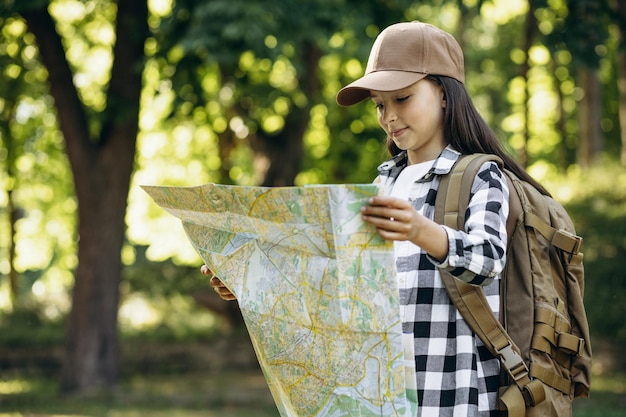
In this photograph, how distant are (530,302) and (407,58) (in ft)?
2.51

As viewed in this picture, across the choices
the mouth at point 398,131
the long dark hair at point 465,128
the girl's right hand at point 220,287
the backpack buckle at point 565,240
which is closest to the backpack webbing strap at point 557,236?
the backpack buckle at point 565,240

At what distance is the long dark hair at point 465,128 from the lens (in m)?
2.71

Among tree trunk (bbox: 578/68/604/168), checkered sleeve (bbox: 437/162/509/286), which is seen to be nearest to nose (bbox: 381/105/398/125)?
checkered sleeve (bbox: 437/162/509/286)

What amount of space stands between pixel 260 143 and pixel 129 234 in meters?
9.81

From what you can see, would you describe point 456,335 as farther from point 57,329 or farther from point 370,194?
point 57,329

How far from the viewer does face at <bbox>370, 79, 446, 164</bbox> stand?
266cm

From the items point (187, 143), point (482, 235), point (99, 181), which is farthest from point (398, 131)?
point (187, 143)

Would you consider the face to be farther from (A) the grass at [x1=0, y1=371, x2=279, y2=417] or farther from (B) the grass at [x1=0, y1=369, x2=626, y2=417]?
(A) the grass at [x1=0, y1=371, x2=279, y2=417]

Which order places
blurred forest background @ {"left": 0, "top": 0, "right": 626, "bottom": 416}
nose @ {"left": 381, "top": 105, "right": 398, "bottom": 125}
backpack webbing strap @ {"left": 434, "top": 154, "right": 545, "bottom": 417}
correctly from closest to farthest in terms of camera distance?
1. backpack webbing strap @ {"left": 434, "top": 154, "right": 545, "bottom": 417}
2. nose @ {"left": 381, "top": 105, "right": 398, "bottom": 125}
3. blurred forest background @ {"left": 0, "top": 0, "right": 626, "bottom": 416}

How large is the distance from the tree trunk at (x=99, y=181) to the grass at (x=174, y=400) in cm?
62

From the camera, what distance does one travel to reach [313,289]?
2338mm

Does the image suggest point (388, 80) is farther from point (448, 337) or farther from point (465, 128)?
point (448, 337)

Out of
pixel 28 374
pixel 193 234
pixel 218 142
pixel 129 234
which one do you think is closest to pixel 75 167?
pixel 28 374

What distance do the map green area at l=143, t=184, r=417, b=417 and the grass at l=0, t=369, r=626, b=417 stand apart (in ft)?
24.9
